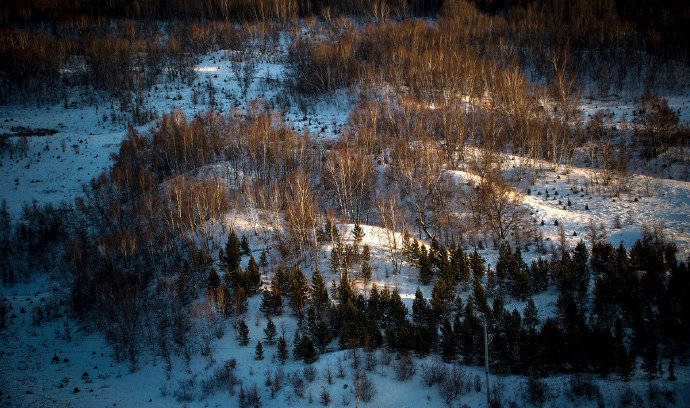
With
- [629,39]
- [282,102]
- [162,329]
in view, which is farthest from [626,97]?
[162,329]

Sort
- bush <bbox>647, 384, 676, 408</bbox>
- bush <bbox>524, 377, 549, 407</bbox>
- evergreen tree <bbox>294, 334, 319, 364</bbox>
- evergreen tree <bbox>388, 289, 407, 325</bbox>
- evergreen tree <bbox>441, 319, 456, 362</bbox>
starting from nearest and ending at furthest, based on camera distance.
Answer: bush <bbox>647, 384, 676, 408</bbox>
bush <bbox>524, 377, 549, 407</bbox>
evergreen tree <bbox>441, 319, 456, 362</bbox>
evergreen tree <bbox>294, 334, 319, 364</bbox>
evergreen tree <bbox>388, 289, 407, 325</bbox>

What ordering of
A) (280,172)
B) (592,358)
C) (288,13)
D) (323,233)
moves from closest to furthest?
(592,358) → (323,233) → (280,172) → (288,13)

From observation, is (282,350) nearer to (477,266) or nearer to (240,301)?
(240,301)

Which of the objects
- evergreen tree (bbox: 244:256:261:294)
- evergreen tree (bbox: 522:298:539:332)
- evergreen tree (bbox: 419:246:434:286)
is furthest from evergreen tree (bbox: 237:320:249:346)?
evergreen tree (bbox: 522:298:539:332)

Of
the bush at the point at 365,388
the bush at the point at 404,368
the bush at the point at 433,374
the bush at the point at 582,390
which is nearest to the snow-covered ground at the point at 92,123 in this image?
the bush at the point at 404,368

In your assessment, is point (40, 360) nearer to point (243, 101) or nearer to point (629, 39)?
point (243, 101)

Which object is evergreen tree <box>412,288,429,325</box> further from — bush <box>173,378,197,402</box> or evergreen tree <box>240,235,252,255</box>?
evergreen tree <box>240,235,252,255</box>

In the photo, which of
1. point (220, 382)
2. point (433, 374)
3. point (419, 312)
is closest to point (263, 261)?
point (220, 382)

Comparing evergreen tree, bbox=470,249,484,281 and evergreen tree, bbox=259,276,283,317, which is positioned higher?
evergreen tree, bbox=470,249,484,281
